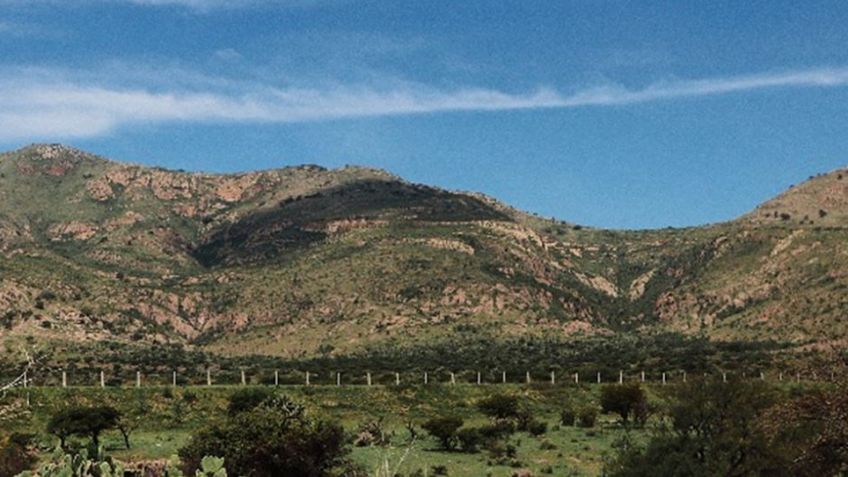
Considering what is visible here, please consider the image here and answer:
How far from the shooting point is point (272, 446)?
3145 centimetres

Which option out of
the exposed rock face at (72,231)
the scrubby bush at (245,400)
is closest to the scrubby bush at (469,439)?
the scrubby bush at (245,400)

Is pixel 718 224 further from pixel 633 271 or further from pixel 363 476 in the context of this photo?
pixel 363 476

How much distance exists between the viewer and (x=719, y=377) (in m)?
32.6

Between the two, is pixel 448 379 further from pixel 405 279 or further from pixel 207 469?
pixel 207 469

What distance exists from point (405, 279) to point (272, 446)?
364ft

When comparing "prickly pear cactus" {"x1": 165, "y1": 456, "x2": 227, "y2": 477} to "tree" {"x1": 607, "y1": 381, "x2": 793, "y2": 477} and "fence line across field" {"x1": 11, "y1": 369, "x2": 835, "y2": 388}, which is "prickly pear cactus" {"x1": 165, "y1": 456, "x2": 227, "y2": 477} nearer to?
"tree" {"x1": 607, "y1": 381, "x2": 793, "y2": 477}

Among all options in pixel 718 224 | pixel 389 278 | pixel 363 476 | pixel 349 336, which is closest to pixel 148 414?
pixel 363 476

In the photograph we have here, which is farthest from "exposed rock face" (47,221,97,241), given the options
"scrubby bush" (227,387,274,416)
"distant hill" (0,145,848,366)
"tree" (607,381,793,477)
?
"tree" (607,381,793,477)

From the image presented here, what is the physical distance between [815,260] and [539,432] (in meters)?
101

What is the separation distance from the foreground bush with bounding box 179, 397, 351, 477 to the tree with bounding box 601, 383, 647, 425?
2908 centimetres

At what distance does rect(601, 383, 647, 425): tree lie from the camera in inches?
2277

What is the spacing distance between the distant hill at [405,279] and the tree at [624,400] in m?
54.9

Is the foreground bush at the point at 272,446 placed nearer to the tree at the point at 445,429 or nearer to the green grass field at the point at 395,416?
the green grass field at the point at 395,416

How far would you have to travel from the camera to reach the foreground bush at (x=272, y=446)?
103ft
